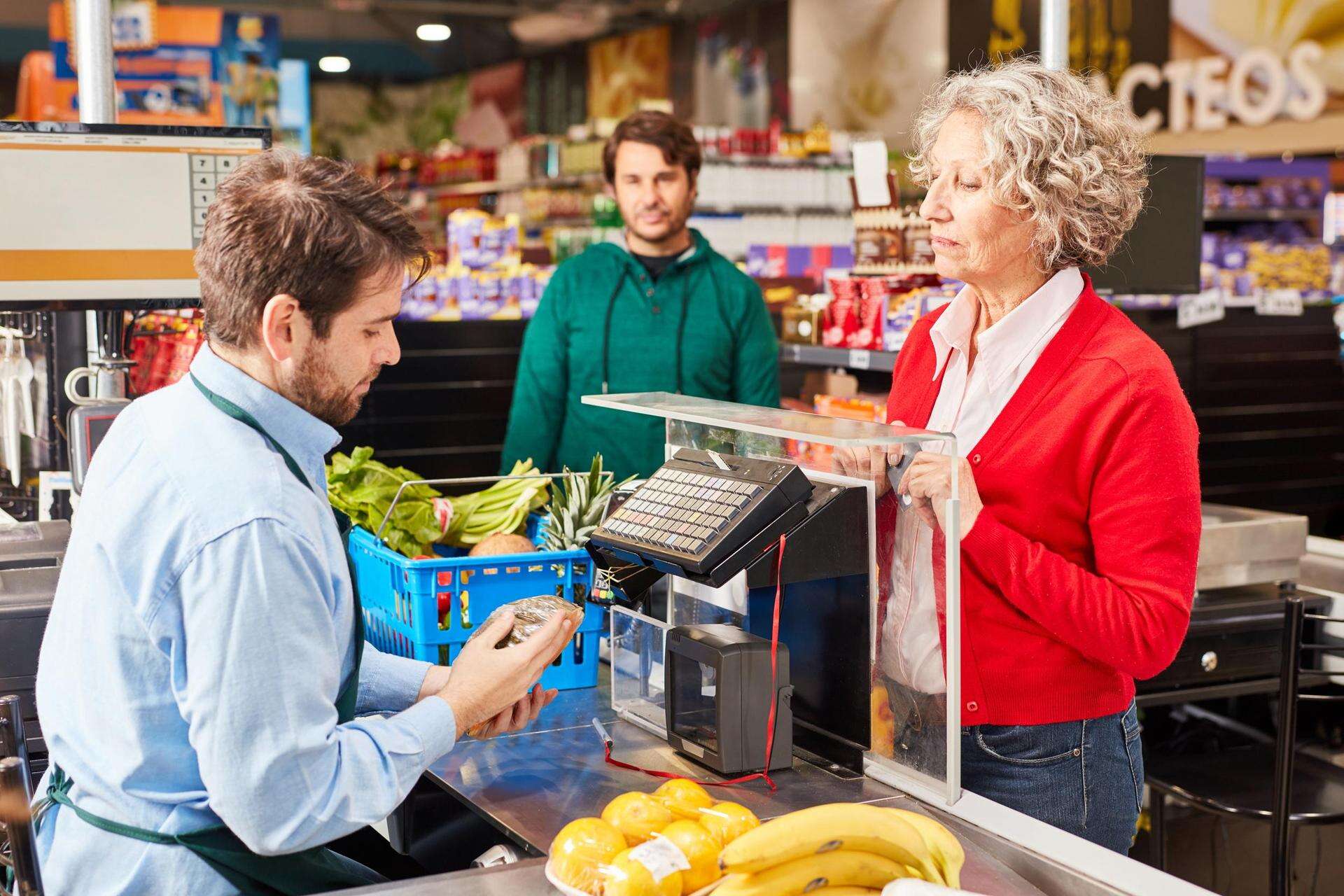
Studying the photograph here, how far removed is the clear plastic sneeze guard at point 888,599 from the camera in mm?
1835

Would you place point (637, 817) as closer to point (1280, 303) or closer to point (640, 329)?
point (640, 329)

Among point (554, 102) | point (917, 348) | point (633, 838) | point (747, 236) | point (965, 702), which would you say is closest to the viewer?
point (633, 838)

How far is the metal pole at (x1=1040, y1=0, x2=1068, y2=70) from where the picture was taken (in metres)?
3.14

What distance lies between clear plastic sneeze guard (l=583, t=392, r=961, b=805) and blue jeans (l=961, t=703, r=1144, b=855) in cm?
15

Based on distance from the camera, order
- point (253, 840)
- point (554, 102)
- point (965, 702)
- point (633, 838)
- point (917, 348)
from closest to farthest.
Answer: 1. point (253, 840)
2. point (633, 838)
3. point (965, 702)
4. point (917, 348)
5. point (554, 102)

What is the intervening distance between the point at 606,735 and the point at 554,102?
44.8 feet

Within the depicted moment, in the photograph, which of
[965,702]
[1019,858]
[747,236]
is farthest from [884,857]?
[747,236]

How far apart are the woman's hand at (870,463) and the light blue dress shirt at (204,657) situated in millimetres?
698

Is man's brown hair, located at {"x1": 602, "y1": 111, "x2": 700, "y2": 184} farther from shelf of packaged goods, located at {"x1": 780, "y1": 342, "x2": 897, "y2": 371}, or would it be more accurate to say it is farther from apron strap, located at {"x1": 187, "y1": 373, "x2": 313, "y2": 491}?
apron strap, located at {"x1": 187, "y1": 373, "x2": 313, "y2": 491}

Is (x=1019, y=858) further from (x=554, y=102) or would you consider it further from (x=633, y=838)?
(x=554, y=102)

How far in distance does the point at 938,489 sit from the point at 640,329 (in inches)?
82.7

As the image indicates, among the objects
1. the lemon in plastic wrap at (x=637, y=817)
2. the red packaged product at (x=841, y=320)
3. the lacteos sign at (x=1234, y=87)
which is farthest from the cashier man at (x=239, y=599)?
the lacteos sign at (x=1234, y=87)

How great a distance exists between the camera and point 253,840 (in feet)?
4.91

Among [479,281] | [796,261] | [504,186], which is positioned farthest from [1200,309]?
[504,186]
